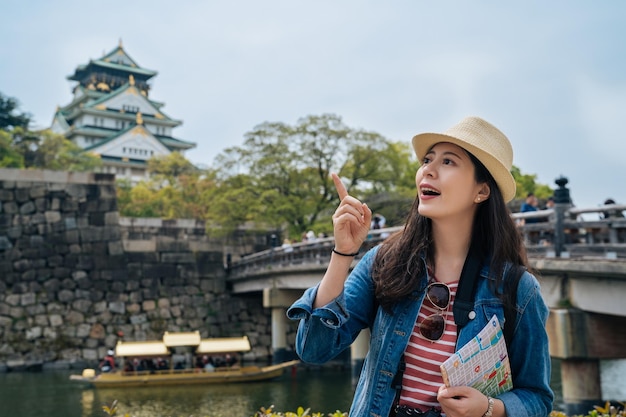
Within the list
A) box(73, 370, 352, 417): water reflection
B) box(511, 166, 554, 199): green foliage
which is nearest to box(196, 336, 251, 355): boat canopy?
box(73, 370, 352, 417): water reflection

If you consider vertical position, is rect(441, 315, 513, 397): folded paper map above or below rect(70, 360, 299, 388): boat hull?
above

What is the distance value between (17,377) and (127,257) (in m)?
5.91

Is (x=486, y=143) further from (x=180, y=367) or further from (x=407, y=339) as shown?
(x=180, y=367)

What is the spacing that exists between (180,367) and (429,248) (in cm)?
1848

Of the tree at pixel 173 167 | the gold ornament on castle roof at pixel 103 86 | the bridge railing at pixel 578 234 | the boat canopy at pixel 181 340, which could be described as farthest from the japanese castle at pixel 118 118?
the bridge railing at pixel 578 234

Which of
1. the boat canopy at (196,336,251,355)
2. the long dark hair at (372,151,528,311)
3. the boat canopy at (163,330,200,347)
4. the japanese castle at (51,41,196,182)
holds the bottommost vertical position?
the boat canopy at (196,336,251,355)

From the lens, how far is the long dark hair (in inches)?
82.6

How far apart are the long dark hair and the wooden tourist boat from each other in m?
16.0

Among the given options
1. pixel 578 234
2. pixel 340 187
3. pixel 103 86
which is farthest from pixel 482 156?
pixel 103 86

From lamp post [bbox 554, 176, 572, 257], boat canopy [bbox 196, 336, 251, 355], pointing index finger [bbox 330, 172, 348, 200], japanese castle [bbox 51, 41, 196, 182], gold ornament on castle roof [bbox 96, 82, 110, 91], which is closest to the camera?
pointing index finger [bbox 330, 172, 348, 200]

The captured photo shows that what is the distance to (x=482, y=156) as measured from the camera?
83.3 inches

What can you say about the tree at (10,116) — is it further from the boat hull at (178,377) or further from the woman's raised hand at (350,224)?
the woman's raised hand at (350,224)

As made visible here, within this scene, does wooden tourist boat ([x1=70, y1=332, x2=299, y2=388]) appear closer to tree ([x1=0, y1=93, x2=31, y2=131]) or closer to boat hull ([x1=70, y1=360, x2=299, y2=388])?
boat hull ([x1=70, y1=360, x2=299, y2=388])

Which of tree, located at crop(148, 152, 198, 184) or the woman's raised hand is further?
tree, located at crop(148, 152, 198, 184)
